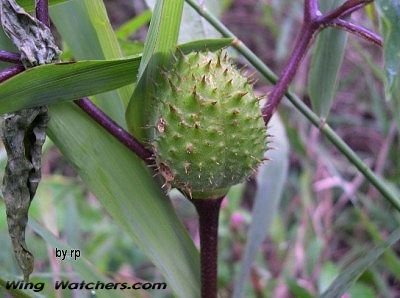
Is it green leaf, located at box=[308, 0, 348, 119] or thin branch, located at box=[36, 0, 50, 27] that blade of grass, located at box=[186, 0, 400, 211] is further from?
thin branch, located at box=[36, 0, 50, 27]

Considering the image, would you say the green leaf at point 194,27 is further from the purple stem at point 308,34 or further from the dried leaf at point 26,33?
the dried leaf at point 26,33

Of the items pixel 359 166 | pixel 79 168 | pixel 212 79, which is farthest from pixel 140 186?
pixel 359 166

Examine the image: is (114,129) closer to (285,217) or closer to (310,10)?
(310,10)

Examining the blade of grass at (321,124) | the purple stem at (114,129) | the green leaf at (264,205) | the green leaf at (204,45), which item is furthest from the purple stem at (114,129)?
the green leaf at (264,205)

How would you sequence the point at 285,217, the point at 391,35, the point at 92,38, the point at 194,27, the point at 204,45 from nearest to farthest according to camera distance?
the point at 391,35 → the point at 204,45 → the point at 92,38 → the point at 194,27 → the point at 285,217

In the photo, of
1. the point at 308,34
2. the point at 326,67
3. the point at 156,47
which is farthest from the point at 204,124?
the point at 326,67

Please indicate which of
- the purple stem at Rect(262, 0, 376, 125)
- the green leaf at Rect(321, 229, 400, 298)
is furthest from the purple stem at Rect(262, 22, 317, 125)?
the green leaf at Rect(321, 229, 400, 298)
